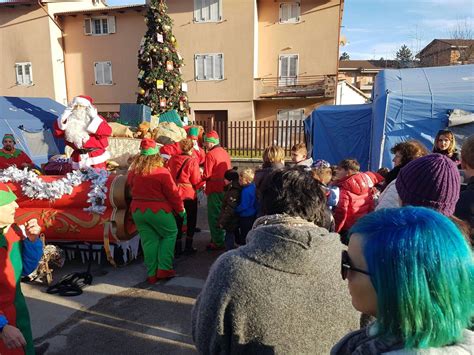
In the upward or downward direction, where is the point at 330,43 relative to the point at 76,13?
downward

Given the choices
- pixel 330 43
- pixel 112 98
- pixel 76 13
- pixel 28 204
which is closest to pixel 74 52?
pixel 76 13

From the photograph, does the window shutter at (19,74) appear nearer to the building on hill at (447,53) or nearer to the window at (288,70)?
the window at (288,70)

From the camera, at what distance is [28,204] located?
5.08 meters

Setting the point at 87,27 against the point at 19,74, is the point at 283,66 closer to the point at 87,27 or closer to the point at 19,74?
the point at 87,27

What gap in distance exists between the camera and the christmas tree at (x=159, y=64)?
16094 mm

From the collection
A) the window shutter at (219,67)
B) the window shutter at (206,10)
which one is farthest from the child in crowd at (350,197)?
the window shutter at (206,10)

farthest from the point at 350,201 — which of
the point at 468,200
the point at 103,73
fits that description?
the point at 103,73

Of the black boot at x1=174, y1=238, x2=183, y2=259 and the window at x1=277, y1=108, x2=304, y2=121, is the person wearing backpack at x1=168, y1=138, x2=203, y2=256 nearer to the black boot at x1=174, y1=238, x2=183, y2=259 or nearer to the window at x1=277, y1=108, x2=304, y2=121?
the black boot at x1=174, y1=238, x2=183, y2=259

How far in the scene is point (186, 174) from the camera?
5445mm

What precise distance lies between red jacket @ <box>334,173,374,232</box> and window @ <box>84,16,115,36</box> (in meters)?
22.8

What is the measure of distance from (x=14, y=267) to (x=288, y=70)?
21.0 m

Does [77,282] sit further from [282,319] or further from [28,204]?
[282,319]

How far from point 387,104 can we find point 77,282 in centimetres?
709

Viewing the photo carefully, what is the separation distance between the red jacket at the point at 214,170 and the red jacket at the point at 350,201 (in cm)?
212
